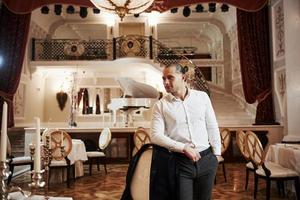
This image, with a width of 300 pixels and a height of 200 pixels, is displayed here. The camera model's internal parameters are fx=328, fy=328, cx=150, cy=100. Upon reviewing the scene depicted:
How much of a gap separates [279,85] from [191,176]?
6.36 m

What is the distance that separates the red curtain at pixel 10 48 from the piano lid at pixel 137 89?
251 cm

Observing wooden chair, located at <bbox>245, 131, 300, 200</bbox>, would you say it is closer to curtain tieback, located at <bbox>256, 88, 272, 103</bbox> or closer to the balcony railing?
curtain tieback, located at <bbox>256, 88, 272, 103</bbox>

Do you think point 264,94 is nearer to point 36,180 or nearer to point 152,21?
point 152,21

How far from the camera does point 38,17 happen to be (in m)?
11.4

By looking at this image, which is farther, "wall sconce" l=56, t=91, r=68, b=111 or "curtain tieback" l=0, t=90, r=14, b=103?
"wall sconce" l=56, t=91, r=68, b=111

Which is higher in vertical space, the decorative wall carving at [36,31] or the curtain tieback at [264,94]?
the decorative wall carving at [36,31]

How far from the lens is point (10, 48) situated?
779cm

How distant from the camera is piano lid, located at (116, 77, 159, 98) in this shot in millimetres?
8234

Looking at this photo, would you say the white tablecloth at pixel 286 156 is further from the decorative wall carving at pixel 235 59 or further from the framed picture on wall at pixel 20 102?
the framed picture on wall at pixel 20 102

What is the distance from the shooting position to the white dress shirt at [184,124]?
1797 millimetres

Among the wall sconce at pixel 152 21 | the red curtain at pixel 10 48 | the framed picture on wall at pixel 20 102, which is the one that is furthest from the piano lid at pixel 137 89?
the wall sconce at pixel 152 21

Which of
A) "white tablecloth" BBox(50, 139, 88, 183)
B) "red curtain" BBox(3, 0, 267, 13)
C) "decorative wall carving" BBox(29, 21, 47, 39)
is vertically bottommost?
"white tablecloth" BBox(50, 139, 88, 183)

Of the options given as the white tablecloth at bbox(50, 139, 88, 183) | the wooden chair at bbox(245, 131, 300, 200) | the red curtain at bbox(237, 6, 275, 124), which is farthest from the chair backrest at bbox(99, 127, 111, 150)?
the red curtain at bbox(237, 6, 275, 124)

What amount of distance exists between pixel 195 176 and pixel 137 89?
262 inches
